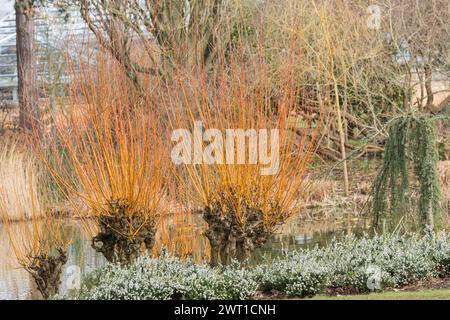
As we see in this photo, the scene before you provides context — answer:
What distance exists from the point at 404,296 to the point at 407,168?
2463mm

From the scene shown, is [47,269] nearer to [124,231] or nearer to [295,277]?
[124,231]

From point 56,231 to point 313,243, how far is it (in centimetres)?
424

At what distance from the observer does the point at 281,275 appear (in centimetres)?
650

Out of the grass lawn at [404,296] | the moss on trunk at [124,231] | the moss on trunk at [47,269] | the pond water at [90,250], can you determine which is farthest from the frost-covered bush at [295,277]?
the moss on trunk at [47,269]

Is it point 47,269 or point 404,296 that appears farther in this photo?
point 47,269

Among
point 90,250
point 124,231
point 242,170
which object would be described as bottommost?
point 90,250

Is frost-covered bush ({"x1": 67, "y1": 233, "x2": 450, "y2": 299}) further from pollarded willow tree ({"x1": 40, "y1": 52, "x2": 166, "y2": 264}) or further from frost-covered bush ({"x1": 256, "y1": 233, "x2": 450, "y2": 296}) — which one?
pollarded willow tree ({"x1": 40, "y1": 52, "x2": 166, "y2": 264})

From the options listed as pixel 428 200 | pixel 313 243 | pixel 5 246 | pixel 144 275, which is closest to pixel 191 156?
pixel 144 275

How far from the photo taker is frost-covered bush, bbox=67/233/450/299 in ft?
20.6

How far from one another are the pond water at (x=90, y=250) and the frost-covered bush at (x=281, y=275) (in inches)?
25.3

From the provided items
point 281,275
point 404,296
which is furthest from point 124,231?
point 404,296

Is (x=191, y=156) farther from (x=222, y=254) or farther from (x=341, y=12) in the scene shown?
(x=341, y=12)

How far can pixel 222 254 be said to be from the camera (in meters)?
7.17

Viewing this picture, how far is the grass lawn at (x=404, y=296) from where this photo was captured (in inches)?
242
